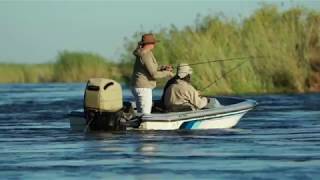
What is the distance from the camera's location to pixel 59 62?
58.4m

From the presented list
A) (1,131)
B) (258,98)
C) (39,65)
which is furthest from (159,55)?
(39,65)

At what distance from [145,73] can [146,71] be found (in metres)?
0.06

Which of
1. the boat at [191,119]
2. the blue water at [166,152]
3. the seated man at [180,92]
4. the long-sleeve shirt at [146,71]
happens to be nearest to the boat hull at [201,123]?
the boat at [191,119]

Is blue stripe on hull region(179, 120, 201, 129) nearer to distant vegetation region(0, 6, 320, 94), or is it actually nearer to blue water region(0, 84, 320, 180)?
blue water region(0, 84, 320, 180)

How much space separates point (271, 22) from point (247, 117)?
43.8 ft

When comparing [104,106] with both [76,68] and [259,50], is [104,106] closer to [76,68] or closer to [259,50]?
[259,50]

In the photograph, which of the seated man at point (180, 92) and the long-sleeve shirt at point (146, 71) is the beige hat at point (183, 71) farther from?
the long-sleeve shirt at point (146, 71)

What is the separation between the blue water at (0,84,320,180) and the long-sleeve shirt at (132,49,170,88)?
960 mm

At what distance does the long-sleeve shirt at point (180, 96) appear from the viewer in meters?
18.3

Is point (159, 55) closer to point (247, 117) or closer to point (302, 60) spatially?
point (302, 60)

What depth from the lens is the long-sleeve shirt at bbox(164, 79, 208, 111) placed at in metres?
18.3

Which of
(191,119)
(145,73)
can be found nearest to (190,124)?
(191,119)

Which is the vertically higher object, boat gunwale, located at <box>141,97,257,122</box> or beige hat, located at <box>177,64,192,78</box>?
beige hat, located at <box>177,64,192,78</box>

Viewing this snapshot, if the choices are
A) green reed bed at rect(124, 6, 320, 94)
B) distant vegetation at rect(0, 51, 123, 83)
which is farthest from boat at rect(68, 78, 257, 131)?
distant vegetation at rect(0, 51, 123, 83)
